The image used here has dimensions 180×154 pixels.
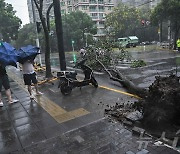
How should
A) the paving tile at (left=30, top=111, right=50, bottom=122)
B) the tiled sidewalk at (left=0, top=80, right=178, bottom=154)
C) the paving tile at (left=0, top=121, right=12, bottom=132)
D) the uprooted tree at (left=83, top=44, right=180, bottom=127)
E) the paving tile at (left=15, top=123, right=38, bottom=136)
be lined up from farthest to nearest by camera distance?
the paving tile at (left=30, top=111, right=50, bottom=122)
the paving tile at (left=0, top=121, right=12, bottom=132)
the paving tile at (left=15, top=123, right=38, bottom=136)
the uprooted tree at (left=83, top=44, right=180, bottom=127)
the tiled sidewalk at (left=0, top=80, right=178, bottom=154)

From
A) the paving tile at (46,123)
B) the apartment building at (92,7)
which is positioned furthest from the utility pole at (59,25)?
the apartment building at (92,7)

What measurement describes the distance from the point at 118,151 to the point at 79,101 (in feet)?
11.4

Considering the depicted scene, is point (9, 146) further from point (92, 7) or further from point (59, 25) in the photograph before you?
point (92, 7)

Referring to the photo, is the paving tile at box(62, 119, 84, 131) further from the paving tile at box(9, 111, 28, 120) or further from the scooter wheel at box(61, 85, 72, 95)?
the scooter wheel at box(61, 85, 72, 95)

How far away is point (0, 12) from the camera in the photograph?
41.1 metres

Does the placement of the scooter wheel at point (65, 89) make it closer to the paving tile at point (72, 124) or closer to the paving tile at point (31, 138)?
the paving tile at point (72, 124)

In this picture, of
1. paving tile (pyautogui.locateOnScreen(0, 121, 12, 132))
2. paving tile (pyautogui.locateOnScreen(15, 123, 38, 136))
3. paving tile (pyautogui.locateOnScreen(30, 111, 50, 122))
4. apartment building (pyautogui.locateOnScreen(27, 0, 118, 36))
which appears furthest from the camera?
apartment building (pyautogui.locateOnScreen(27, 0, 118, 36))

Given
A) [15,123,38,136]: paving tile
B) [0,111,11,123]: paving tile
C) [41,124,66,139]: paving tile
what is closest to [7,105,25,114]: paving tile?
[0,111,11,123]: paving tile

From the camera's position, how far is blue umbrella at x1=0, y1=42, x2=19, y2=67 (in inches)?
287

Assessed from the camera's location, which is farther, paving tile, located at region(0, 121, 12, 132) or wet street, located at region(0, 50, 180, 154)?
paving tile, located at region(0, 121, 12, 132)

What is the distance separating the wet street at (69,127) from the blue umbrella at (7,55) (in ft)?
5.01

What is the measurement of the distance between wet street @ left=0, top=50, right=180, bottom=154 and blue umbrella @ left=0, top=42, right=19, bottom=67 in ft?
5.01

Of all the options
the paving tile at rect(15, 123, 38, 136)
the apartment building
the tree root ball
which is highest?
the apartment building

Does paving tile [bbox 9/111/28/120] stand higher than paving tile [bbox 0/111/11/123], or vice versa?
paving tile [bbox 9/111/28/120]
